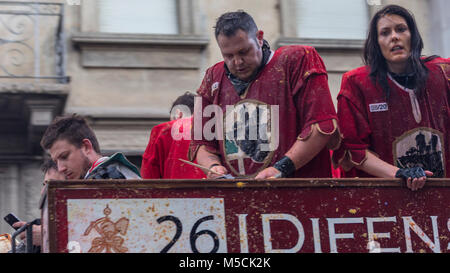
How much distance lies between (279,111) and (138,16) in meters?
5.42

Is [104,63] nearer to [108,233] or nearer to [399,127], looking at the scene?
[399,127]

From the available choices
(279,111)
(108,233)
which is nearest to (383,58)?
(279,111)

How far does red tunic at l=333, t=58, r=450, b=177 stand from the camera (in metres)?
4.67

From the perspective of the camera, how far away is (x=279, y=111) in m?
4.60

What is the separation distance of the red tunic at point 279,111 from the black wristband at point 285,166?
18 centimetres

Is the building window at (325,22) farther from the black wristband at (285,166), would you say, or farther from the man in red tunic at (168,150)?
the black wristband at (285,166)

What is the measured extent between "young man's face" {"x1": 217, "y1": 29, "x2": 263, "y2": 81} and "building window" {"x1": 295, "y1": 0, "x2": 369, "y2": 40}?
5.66 meters

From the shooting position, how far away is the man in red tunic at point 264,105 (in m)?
4.54

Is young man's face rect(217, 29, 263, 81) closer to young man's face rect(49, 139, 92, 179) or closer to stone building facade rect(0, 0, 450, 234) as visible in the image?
young man's face rect(49, 139, 92, 179)

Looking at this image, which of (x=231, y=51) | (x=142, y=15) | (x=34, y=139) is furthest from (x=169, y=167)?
(x=142, y=15)

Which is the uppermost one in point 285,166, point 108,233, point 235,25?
point 235,25

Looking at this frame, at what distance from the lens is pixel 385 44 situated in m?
4.80

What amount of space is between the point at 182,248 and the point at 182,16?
6196 mm

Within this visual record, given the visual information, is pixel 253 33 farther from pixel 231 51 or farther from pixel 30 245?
pixel 30 245
